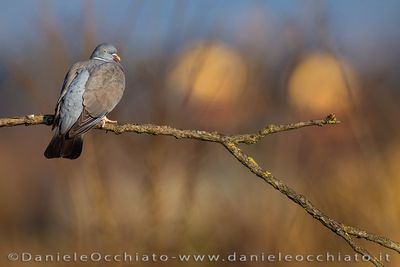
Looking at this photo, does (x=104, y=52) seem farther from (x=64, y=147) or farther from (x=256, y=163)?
(x=256, y=163)

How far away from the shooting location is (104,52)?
3.75m

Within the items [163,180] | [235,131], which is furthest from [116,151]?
[235,131]

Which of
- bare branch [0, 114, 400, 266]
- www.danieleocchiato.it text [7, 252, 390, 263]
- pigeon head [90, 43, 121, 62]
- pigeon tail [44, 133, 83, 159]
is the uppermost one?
pigeon head [90, 43, 121, 62]

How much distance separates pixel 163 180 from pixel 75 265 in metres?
0.75

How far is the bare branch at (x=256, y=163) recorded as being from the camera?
2.18 m

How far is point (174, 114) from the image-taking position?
397 centimetres

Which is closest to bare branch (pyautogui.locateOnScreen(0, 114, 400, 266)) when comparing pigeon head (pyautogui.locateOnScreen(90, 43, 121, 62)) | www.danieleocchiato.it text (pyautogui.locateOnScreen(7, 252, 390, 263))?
Result: pigeon head (pyautogui.locateOnScreen(90, 43, 121, 62))

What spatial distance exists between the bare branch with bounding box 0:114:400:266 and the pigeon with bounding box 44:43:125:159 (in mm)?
529

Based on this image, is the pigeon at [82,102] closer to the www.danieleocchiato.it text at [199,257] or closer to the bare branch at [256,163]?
the bare branch at [256,163]

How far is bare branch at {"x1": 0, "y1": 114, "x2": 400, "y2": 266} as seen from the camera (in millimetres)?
2184

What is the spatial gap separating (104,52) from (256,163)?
160 centimetres

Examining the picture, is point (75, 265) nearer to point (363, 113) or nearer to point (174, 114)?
point (174, 114)

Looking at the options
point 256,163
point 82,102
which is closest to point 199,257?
point 82,102

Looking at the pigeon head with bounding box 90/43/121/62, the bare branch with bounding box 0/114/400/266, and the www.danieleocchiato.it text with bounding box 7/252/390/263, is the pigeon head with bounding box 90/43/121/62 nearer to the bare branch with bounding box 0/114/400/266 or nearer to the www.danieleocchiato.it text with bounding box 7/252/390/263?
the www.danieleocchiato.it text with bounding box 7/252/390/263
